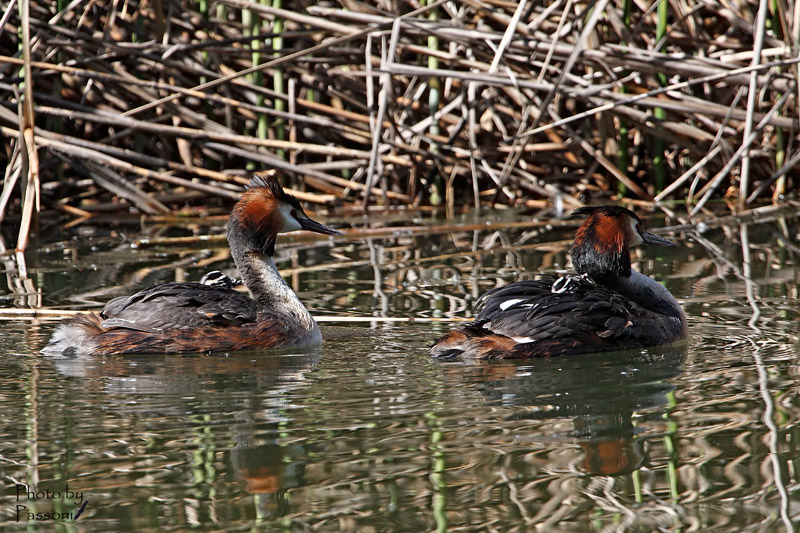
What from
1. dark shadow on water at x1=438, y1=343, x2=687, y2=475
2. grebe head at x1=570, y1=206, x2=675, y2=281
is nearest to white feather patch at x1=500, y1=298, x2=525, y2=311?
dark shadow on water at x1=438, y1=343, x2=687, y2=475

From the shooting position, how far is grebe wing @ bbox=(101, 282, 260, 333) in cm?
515

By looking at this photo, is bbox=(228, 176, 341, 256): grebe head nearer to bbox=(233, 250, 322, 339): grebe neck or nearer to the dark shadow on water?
bbox=(233, 250, 322, 339): grebe neck

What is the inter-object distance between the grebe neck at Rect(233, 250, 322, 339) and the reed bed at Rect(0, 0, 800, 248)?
3075 millimetres

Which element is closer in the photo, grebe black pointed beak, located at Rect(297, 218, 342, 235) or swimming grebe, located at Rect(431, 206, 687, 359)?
swimming grebe, located at Rect(431, 206, 687, 359)

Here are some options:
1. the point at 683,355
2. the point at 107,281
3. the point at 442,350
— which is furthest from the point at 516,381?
the point at 107,281

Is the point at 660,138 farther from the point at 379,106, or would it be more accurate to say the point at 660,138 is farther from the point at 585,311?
the point at 585,311

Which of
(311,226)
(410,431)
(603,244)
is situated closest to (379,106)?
(311,226)

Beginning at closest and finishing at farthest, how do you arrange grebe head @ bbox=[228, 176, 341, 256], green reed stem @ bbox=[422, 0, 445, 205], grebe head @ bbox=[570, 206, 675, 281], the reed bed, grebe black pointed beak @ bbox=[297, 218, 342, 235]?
grebe head @ bbox=[570, 206, 675, 281], grebe head @ bbox=[228, 176, 341, 256], grebe black pointed beak @ bbox=[297, 218, 342, 235], the reed bed, green reed stem @ bbox=[422, 0, 445, 205]

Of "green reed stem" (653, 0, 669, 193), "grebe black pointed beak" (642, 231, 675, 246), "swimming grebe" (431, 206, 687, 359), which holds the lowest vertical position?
"swimming grebe" (431, 206, 687, 359)

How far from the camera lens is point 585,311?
5.07 metres

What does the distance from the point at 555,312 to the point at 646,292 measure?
72 centimetres

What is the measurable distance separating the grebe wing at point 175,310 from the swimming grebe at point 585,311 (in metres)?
1.03

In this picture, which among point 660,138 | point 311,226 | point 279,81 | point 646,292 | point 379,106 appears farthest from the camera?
point 279,81

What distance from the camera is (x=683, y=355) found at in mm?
4930
